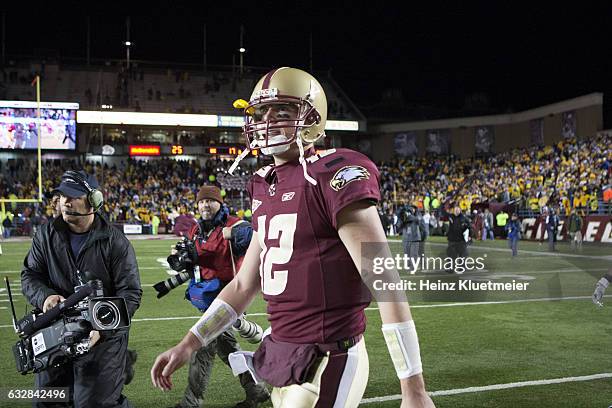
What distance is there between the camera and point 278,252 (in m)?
2.64

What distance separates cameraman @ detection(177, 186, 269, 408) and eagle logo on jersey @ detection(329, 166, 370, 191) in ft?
11.5

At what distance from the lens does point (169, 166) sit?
161ft

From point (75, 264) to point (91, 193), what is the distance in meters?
0.50

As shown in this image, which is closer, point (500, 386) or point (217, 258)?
point (217, 258)

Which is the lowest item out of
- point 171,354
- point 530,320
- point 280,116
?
point 530,320

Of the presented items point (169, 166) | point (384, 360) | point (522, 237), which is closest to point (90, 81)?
point (169, 166)

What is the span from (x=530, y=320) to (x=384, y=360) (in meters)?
3.53

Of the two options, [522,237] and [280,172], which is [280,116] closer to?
[280,172]

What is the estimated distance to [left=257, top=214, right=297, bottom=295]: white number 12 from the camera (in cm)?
260

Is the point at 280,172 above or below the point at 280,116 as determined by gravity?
below

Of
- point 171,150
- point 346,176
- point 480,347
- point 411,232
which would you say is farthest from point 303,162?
point 171,150

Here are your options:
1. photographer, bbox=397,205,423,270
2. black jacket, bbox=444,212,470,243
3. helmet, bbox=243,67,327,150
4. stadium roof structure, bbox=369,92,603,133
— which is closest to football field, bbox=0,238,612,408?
black jacket, bbox=444,212,470,243

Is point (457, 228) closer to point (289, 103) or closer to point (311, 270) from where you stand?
point (289, 103)

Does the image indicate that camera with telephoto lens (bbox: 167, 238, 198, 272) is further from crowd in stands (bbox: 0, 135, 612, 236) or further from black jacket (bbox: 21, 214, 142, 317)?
crowd in stands (bbox: 0, 135, 612, 236)
